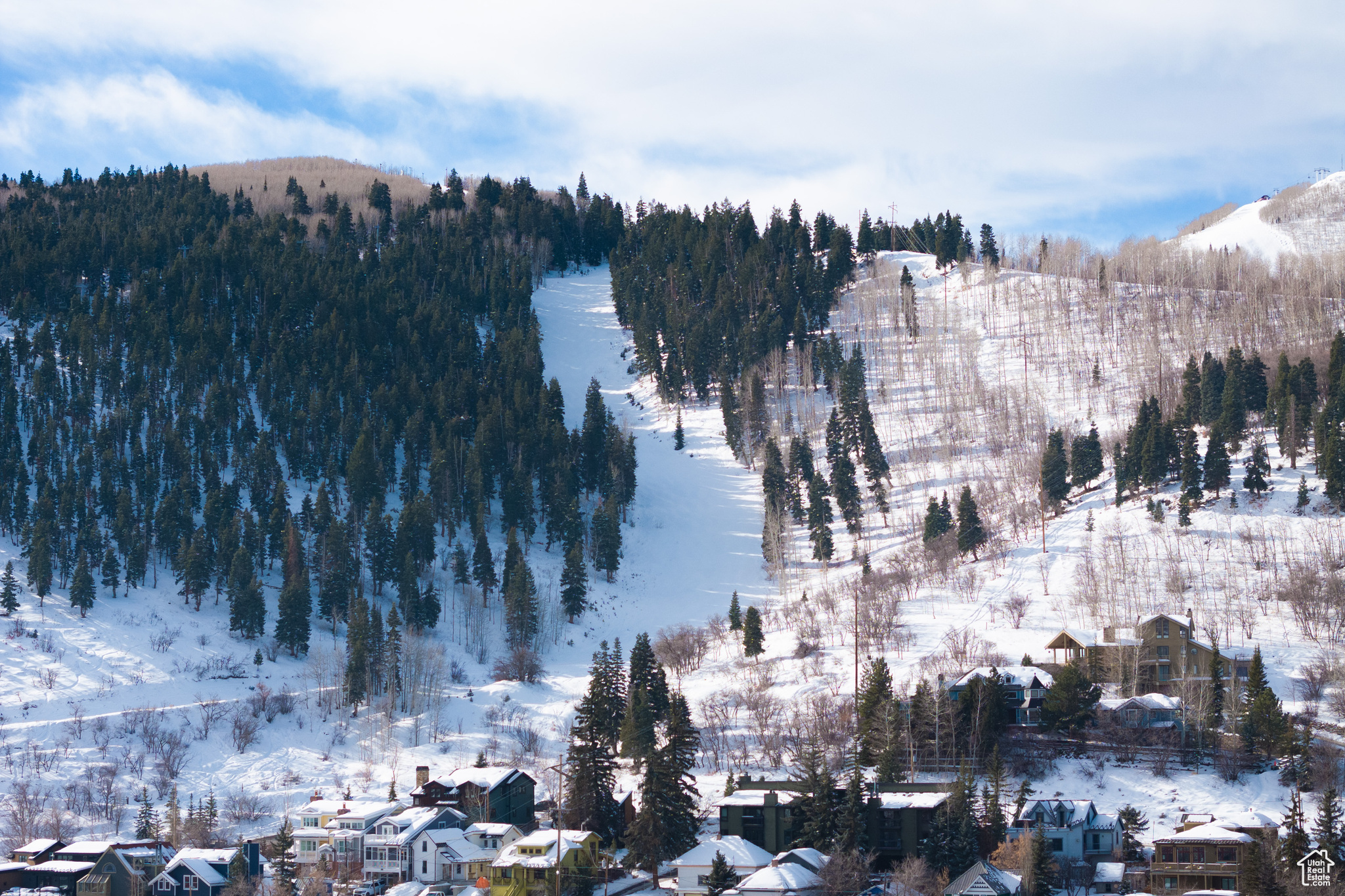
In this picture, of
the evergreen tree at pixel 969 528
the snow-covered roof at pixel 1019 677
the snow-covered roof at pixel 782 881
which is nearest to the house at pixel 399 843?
the snow-covered roof at pixel 782 881

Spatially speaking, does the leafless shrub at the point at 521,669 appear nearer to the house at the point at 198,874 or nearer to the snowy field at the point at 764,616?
the snowy field at the point at 764,616

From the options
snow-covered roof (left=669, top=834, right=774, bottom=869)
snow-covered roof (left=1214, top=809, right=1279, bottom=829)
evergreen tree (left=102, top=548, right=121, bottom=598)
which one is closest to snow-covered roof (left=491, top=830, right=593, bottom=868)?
snow-covered roof (left=669, top=834, right=774, bottom=869)

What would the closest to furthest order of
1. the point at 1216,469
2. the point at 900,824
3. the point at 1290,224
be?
the point at 900,824 < the point at 1216,469 < the point at 1290,224

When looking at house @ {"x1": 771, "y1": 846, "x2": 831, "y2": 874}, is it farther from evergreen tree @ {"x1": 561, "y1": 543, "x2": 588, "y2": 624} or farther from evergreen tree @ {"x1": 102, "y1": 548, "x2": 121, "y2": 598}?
evergreen tree @ {"x1": 102, "y1": 548, "x2": 121, "y2": 598}

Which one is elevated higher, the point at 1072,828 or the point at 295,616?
the point at 295,616

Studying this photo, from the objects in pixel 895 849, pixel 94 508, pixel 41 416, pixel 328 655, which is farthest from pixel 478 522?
pixel 895 849

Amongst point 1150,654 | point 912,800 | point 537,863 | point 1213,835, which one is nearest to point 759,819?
point 912,800

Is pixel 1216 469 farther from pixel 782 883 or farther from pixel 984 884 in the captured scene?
pixel 782 883
